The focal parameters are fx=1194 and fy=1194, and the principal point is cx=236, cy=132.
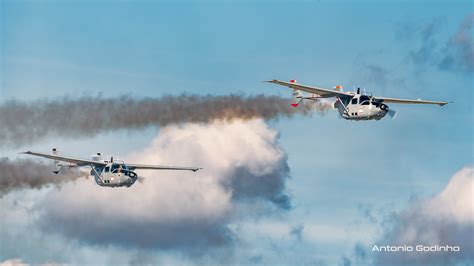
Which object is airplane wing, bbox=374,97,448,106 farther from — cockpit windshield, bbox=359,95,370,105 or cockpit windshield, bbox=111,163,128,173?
cockpit windshield, bbox=111,163,128,173

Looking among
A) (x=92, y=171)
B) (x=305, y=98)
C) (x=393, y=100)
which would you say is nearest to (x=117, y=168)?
(x=92, y=171)

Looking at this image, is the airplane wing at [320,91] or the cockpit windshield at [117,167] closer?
the airplane wing at [320,91]

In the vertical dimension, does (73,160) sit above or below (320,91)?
below

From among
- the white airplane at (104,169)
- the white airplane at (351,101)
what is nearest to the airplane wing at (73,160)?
the white airplane at (104,169)

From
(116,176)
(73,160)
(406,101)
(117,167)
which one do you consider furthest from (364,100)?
(73,160)

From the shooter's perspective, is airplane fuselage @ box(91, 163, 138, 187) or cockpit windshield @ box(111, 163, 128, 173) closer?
airplane fuselage @ box(91, 163, 138, 187)

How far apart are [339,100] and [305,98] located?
→ 16.4ft

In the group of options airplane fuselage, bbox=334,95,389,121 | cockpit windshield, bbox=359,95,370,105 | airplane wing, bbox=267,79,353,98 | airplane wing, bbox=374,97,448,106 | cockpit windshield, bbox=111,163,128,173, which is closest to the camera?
airplane fuselage, bbox=334,95,389,121

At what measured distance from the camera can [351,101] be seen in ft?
550

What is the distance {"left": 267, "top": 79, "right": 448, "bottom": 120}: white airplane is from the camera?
166 metres

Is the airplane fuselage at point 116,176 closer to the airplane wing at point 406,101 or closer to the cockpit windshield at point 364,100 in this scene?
the cockpit windshield at point 364,100

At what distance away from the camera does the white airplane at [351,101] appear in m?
166

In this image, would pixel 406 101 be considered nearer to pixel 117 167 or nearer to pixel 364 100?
pixel 364 100

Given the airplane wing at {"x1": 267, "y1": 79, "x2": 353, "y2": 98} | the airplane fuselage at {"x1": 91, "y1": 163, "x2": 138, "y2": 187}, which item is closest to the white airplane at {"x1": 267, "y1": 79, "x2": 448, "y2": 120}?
the airplane wing at {"x1": 267, "y1": 79, "x2": 353, "y2": 98}
